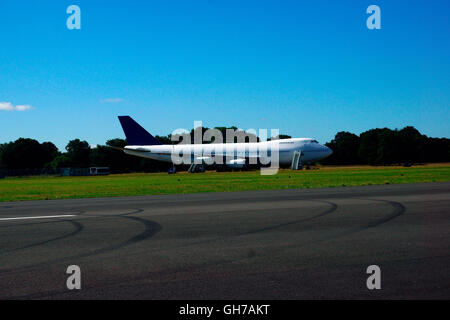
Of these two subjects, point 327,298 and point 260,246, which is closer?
point 327,298

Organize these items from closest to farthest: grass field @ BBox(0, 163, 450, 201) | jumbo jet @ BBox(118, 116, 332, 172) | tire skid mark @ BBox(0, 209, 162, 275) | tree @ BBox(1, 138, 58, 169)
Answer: tire skid mark @ BBox(0, 209, 162, 275) → grass field @ BBox(0, 163, 450, 201) → jumbo jet @ BBox(118, 116, 332, 172) → tree @ BBox(1, 138, 58, 169)

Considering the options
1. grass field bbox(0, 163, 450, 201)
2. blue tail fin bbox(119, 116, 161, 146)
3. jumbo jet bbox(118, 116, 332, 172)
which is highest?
blue tail fin bbox(119, 116, 161, 146)

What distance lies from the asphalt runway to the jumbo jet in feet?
178

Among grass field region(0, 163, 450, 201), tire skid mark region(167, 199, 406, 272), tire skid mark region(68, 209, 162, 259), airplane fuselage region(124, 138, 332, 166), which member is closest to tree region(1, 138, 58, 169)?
airplane fuselage region(124, 138, 332, 166)

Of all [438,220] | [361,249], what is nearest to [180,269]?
[361,249]

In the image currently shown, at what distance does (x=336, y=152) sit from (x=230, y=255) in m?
142

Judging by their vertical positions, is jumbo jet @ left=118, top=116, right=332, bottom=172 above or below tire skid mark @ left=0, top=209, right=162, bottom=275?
above

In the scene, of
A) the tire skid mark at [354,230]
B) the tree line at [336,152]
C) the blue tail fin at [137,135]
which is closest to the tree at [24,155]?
the tree line at [336,152]

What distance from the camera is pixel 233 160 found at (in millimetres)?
69188

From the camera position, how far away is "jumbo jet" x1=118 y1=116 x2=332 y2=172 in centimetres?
6606

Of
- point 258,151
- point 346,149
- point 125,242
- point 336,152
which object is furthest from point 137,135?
point 346,149

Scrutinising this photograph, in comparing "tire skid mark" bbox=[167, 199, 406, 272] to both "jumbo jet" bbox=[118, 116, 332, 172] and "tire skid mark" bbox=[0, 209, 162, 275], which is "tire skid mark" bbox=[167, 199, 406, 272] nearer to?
"tire skid mark" bbox=[0, 209, 162, 275]
